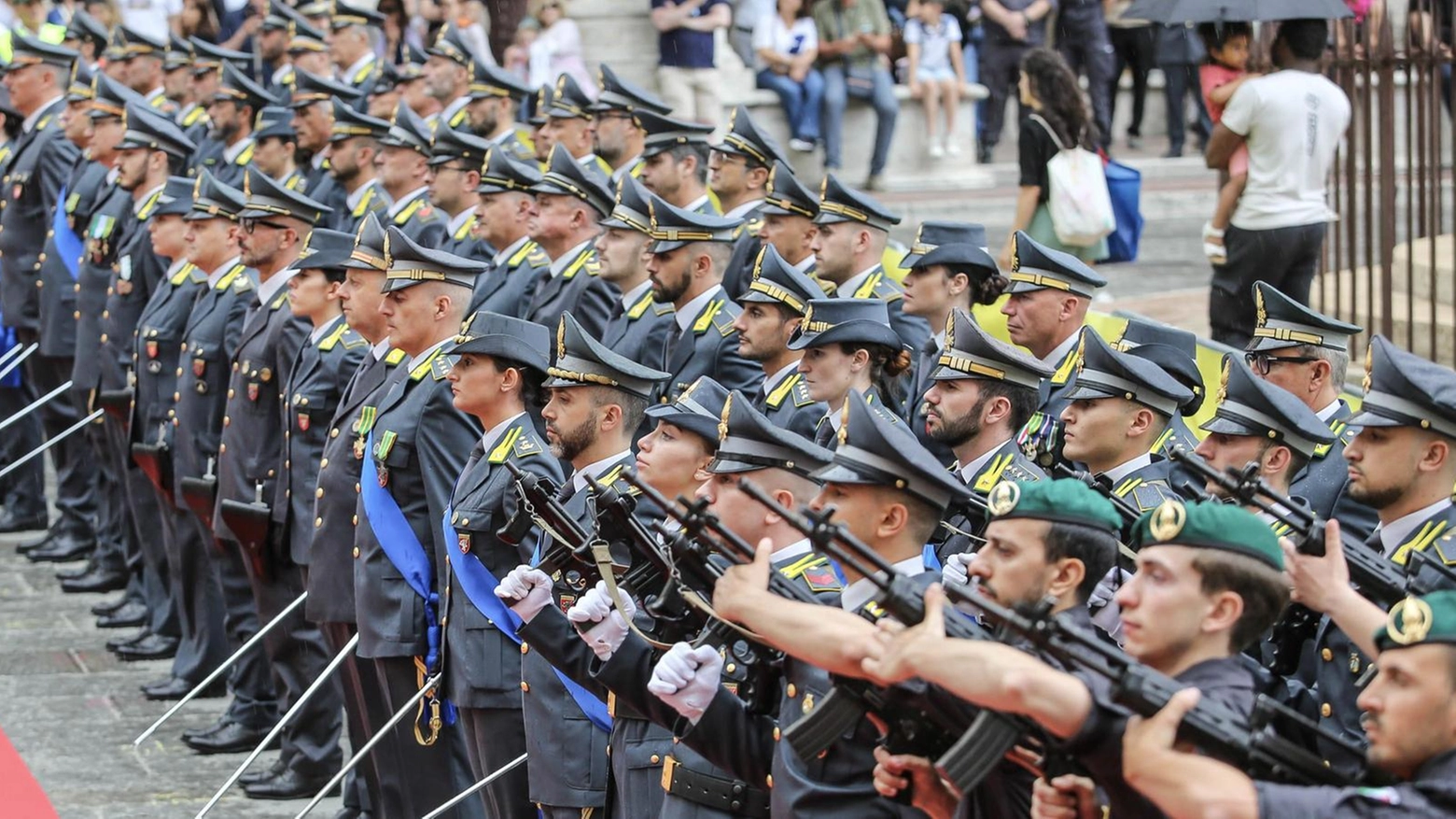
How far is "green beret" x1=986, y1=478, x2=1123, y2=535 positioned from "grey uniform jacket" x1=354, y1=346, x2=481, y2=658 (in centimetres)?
317

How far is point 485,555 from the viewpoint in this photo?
6.71 metres

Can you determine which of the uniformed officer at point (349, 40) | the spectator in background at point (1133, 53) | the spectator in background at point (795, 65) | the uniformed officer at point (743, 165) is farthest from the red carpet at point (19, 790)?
the spectator in background at point (1133, 53)

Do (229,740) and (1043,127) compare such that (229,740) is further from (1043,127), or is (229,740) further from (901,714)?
(901,714)

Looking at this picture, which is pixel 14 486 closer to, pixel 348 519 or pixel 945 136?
pixel 348 519

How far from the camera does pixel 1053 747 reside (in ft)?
12.8

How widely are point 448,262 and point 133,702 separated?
3545 mm

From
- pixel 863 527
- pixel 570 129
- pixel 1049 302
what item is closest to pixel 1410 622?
pixel 863 527

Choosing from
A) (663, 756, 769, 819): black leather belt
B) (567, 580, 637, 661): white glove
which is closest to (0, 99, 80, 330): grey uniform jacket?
(567, 580, 637, 661): white glove

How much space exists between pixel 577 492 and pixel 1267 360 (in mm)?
2148

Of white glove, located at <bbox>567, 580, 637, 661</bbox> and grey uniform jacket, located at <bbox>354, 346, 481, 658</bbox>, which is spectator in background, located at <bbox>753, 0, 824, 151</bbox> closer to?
grey uniform jacket, located at <bbox>354, 346, 481, 658</bbox>

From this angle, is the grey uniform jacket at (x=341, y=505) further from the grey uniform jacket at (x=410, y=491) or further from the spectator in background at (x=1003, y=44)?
the spectator in background at (x=1003, y=44)

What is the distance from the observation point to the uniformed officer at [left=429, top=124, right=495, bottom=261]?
412 inches

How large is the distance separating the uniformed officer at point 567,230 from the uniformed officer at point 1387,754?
5659 mm

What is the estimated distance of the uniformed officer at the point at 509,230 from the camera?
9516mm
